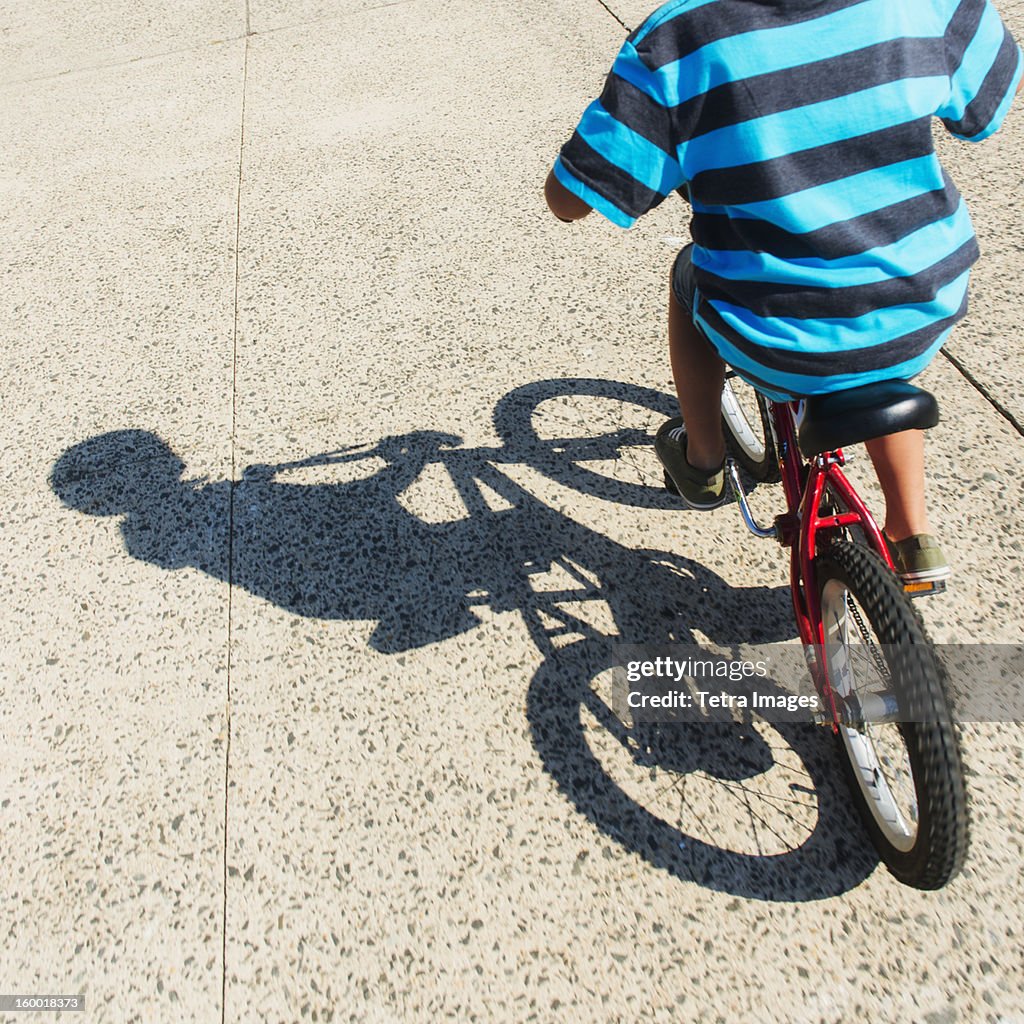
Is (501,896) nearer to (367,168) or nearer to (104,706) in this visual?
(104,706)

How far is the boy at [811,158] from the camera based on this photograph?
1.54m

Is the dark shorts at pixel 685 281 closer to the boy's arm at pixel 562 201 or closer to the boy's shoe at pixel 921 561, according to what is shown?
the boy's arm at pixel 562 201

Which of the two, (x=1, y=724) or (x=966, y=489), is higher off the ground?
(x=966, y=489)

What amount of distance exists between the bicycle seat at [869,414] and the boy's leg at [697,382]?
0.48 m

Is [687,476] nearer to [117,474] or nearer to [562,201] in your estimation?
[562,201]

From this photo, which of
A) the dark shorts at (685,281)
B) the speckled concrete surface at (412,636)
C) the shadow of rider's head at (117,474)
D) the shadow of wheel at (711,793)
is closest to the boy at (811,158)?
the dark shorts at (685,281)

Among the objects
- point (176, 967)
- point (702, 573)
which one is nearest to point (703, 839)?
point (702, 573)

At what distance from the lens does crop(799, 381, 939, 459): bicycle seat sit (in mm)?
1612

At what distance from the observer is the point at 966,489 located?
110 inches

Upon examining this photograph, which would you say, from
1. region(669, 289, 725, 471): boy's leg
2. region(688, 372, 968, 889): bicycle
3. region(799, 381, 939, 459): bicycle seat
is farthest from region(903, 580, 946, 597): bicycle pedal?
region(669, 289, 725, 471): boy's leg

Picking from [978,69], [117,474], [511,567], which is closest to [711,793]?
[511,567]

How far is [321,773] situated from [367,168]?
3.67 meters

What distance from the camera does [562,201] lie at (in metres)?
1.83

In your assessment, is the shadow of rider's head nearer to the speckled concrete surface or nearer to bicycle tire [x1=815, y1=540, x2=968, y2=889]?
the speckled concrete surface
